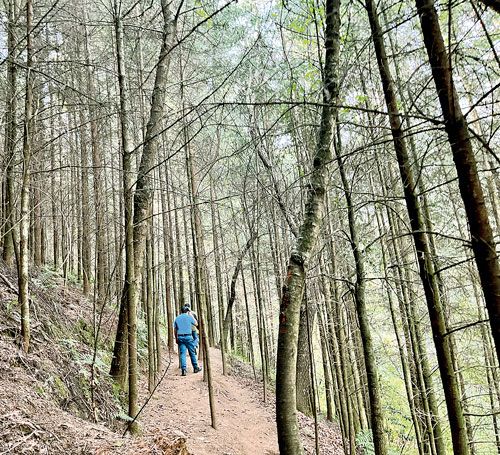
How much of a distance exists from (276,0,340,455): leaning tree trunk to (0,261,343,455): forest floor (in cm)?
159

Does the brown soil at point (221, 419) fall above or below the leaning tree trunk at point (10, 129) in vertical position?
below

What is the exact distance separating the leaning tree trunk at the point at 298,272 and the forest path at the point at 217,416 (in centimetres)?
277

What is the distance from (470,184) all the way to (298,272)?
71.5 inches

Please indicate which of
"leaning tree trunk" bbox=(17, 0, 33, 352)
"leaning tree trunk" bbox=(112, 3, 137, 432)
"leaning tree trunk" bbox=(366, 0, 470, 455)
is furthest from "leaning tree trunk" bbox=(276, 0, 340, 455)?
"leaning tree trunk" bbox=(17, 0, 33, 352)

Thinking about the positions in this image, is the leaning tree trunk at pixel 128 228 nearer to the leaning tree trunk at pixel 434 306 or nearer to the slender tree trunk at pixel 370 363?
the slender tree trunk at pixel 370 363

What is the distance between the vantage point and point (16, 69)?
5.55m

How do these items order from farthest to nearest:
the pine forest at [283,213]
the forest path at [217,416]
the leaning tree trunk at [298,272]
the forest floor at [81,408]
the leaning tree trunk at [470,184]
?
1. the forest path at [217,416]
2. the forest floor at [81,408]
3. the leaning tree trunk at [298,272]
4. the pine forest at [283,213]
5. the leaning tree trunk at [470,184]

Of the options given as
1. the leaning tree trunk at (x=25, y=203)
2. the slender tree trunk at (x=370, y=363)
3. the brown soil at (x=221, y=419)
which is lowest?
the brown soil at (x=221, y=419)

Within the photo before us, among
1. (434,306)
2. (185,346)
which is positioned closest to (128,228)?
(434,306)

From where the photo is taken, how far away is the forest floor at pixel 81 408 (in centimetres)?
315

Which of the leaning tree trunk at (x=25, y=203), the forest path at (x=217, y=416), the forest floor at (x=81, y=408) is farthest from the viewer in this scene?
the forest path at (x=217, y=416)

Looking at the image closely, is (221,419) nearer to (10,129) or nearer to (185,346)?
(185,346)

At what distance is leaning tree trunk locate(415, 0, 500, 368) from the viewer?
4.97 ft

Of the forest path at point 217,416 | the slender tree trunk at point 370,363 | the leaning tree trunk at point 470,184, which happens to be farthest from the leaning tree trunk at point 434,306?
the forest path at point 217,416
